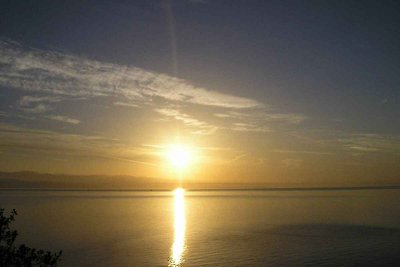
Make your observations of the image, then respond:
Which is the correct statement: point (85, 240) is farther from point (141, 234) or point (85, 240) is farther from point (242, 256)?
point (242, 256)

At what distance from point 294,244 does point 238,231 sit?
19.8m

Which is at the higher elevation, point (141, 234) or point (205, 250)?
point (141, 234)

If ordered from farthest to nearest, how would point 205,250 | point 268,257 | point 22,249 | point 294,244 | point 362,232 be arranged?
point 362,232, point 294,244, point 205,250, point 268,257, point 22,249

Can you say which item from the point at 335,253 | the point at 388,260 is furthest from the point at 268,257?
the point at 388,260

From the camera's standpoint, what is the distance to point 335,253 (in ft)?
174

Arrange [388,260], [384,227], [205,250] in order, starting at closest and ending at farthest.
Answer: [388,260] → [205,250] → [384,227]

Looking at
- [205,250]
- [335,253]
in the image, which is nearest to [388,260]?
[335,253]

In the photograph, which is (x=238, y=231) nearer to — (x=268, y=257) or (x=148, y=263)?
(x=268, y=257)

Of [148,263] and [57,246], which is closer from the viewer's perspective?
[148,263]

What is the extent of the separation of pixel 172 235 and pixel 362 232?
36954mm

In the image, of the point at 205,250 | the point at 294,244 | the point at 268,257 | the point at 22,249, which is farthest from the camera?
the point at 294,244

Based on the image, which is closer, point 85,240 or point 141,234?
point 85,240

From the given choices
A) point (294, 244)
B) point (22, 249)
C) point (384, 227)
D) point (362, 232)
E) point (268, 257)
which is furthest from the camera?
point (384, 227)

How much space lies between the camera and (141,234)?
254 feet
